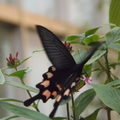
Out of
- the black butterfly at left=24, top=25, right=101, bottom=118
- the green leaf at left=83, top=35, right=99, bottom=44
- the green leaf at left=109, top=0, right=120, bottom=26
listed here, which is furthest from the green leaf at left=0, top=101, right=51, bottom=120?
the green leaf at left=109, top=0, right=120, bottom=26

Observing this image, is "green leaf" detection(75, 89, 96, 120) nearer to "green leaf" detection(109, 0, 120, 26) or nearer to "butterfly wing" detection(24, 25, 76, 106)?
"butterfly wing" detection(24, 25, 76, 106)

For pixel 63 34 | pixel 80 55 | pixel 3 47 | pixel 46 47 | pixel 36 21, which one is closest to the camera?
pixel 46 47

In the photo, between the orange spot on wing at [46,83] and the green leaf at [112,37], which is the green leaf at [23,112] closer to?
the orange spot on wing at [46,83]

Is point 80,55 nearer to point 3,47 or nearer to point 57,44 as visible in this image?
point 57,44

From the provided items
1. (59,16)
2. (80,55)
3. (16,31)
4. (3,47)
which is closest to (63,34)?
(59,16)

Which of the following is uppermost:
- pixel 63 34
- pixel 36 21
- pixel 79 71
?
pixel 79 71

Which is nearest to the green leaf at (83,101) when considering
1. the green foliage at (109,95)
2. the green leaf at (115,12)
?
the green foliage at (109,95)
